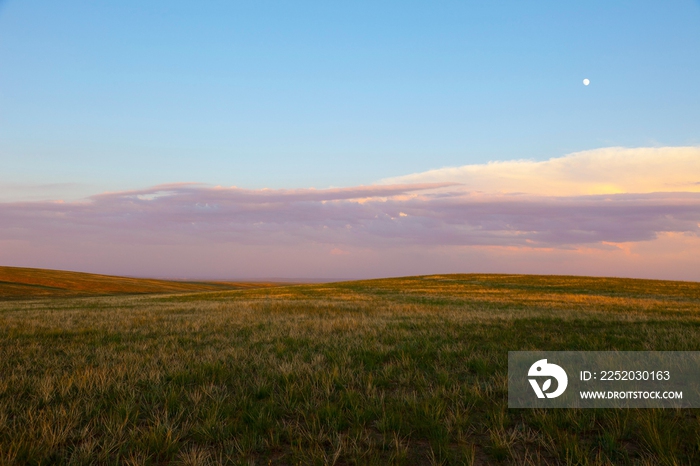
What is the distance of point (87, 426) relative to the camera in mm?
4695

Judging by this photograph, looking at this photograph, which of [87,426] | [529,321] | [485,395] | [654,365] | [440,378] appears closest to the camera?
[87,426]

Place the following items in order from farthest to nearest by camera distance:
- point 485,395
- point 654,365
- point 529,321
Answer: point 529,321
point 654,365
point 485,395

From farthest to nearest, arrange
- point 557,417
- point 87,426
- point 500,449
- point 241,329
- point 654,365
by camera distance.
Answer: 1. point 241,329
2. point 654,365
3. point 557,417
4. point 87,426
5. point 500,449

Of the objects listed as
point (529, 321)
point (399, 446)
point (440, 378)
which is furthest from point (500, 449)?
point (529, 321)

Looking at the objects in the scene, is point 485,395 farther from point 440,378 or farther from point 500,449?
point 500,449

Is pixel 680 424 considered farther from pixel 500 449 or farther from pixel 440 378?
pixel 440 378

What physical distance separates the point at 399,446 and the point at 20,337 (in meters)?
12.6

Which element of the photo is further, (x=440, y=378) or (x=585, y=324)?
(x=585, y=324)

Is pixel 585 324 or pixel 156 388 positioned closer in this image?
pixel 156 388

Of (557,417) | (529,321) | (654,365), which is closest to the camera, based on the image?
(557,417)

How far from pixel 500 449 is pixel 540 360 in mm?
4136

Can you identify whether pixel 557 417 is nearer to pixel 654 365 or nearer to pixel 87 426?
pixel 654 365

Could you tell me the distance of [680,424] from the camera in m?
4.72

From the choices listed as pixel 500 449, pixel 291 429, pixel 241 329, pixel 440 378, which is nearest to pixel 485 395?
pixel 440 378
